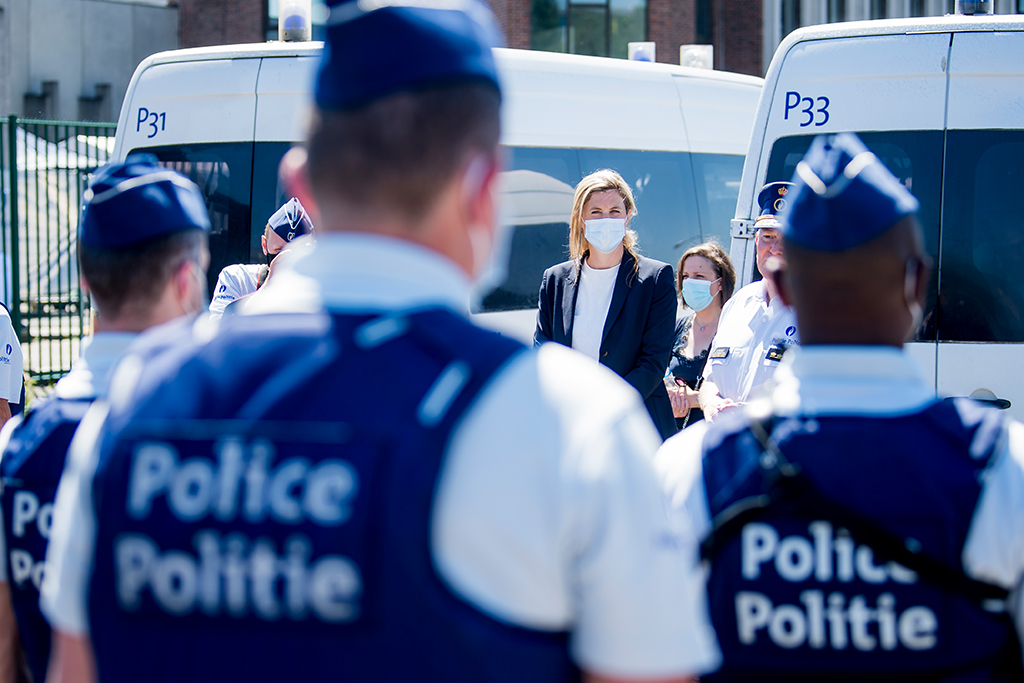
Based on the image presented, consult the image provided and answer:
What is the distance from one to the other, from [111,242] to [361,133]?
0.96 metres

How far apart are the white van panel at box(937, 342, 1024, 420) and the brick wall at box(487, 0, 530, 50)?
56.7 ft

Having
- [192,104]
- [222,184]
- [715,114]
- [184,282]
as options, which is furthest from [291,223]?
[715,114]

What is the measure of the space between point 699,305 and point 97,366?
3721 mm

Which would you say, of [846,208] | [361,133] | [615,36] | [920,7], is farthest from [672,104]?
[920,7]

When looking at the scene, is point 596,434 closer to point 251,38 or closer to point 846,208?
point 846,208

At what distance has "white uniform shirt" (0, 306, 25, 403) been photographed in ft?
14.8

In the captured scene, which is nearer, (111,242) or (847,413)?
(847,413)

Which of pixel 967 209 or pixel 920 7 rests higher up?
pixel 920 7

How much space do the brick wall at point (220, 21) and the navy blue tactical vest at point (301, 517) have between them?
24.4m

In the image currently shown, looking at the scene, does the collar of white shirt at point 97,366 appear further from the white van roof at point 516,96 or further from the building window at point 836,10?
the building window at point 836,10

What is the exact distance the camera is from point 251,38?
79.2 feet

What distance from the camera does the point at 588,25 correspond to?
69.4ft

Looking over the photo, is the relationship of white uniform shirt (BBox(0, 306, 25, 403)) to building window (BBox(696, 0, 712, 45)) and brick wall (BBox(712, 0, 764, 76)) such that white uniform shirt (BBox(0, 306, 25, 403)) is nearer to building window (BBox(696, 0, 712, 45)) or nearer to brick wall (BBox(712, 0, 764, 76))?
building window (BBox(696, 0, 712, 45))

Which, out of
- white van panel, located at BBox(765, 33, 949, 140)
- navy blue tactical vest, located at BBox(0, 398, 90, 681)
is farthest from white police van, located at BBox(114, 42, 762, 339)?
navy blue tactical vest, located at BBox(0, 398, 90, 681)
